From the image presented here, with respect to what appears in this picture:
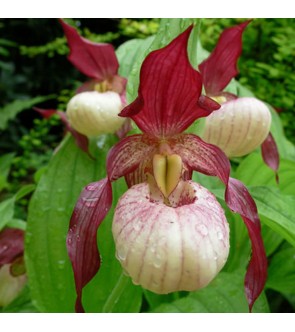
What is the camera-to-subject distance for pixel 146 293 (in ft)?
3.15

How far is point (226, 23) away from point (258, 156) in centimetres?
61

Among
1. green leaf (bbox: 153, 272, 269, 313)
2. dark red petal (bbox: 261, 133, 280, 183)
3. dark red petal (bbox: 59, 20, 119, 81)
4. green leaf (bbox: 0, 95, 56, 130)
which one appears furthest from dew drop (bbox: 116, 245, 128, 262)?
green leaf (bbox: 0, 95, 56, 130)

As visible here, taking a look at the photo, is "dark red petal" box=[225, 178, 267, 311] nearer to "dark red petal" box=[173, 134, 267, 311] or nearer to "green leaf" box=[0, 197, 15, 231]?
"dark red petal" box=[173, 134, 267, 311]

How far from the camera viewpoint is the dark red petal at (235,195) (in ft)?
2.09

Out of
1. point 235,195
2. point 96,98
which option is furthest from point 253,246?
point 96,98

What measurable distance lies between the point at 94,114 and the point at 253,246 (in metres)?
0.48

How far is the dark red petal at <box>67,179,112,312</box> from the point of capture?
0.61 metres

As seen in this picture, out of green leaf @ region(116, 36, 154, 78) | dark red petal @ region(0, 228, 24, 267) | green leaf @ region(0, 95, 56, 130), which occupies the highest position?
green leaf @ region(116, 36, 154, 78)

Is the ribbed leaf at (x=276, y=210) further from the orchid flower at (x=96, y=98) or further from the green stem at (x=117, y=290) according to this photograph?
the orchid flower at (x=96, y=98)

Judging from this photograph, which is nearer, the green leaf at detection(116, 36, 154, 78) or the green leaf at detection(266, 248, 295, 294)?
the green leaf at detection(266, 248, 295, 294)

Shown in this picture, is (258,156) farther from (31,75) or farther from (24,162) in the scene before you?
(31,75)

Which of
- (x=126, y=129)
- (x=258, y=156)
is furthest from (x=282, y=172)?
(x=126, y=129)

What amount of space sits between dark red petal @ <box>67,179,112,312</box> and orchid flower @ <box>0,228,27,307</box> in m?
0.44

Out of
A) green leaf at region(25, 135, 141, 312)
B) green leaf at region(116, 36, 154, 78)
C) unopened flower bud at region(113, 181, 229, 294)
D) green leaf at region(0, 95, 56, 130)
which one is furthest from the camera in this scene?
green leaf at region(0, 95, 56, 130)
